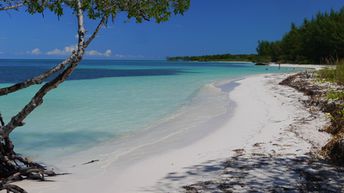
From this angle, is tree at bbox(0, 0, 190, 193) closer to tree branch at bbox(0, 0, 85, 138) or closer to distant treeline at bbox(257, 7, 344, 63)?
tree branch at bbox(0, 0, 85, 138)


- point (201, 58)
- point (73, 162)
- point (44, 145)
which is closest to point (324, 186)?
point (73, 162)

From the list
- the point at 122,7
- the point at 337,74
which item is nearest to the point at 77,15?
the point at 122,7

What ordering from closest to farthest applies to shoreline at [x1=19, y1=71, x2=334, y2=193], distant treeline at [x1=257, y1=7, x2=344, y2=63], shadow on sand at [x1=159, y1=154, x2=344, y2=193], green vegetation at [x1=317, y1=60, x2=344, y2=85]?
shadow on sand at [x1=159, y1=154, x2=344, y2=193]
shoreline at [x1=19, y1=71, x2=334, y2=193]
green vegetation at [x1=317, y1=60, x2=344, y2=85]
distant treeline at [x1=257, y1=7, x2=344, y2=63]

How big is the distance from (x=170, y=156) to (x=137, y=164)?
0.60 metres

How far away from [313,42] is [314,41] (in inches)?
16.5

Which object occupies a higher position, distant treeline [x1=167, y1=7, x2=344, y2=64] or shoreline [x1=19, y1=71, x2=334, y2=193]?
distant treeline [x1=167, y1=7, x2=344, y2=64]

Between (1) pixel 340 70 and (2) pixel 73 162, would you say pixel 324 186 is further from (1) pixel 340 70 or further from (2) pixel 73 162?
(1) pixel 340 70

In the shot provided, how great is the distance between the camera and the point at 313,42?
6281 centimetres

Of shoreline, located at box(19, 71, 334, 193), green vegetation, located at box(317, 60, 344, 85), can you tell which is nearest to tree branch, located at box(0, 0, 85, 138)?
shoreline, located at box(19, 71, 334, 193)

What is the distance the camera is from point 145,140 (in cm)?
820

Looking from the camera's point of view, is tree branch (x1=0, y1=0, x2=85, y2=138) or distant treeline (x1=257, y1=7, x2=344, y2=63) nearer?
tree branch (x1=0, y1=0, x2=85, y2=138)

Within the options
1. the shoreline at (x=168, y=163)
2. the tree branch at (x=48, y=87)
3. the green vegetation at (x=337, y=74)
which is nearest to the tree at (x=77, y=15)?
the tree branch at (x=48, y=87)

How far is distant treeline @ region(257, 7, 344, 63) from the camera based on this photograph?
57.1m

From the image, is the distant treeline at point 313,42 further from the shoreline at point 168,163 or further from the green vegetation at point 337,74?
the shoreline at point 168,163
